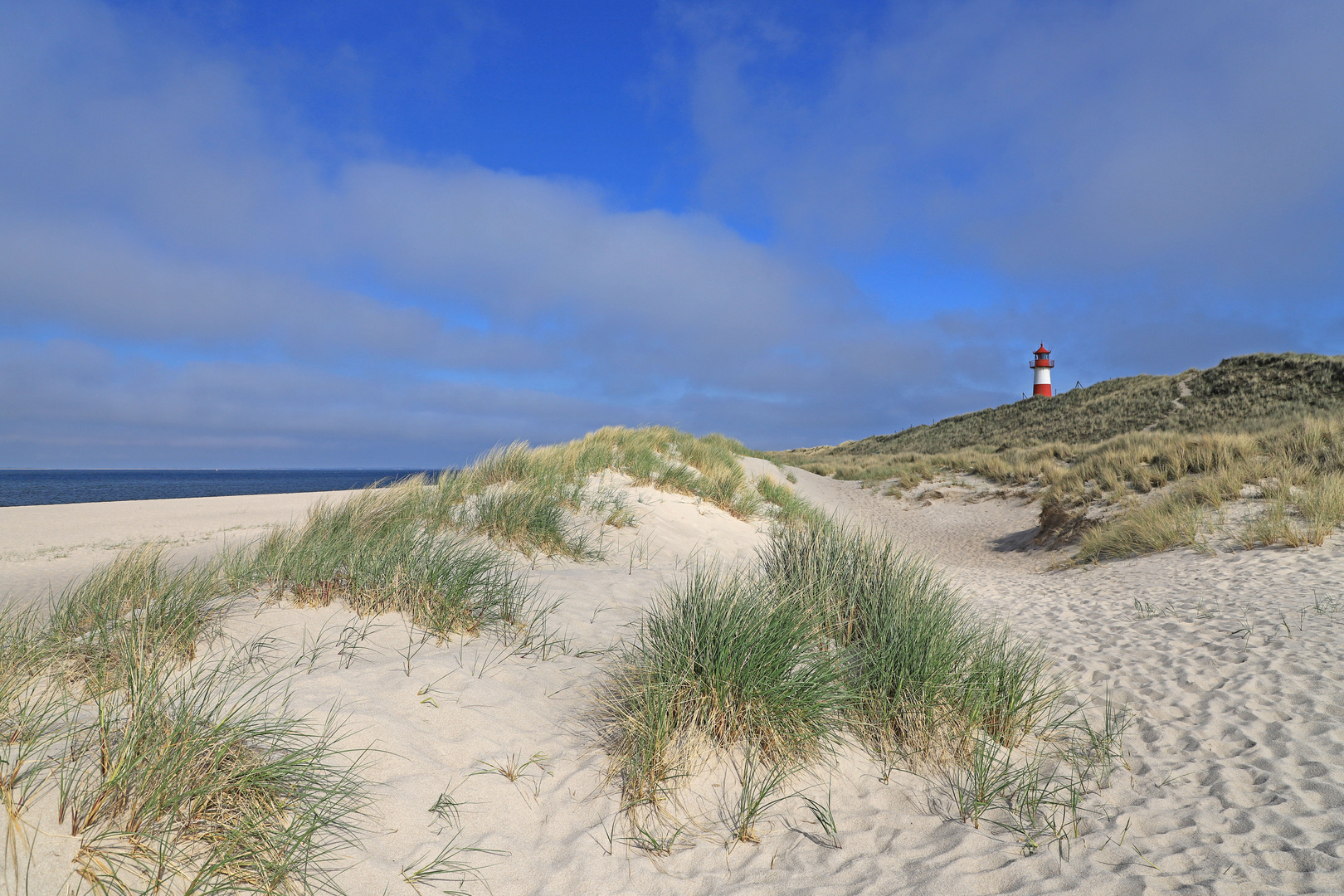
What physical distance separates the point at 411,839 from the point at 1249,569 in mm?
9933

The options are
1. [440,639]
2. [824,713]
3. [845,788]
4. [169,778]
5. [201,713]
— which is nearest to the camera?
[169,778]

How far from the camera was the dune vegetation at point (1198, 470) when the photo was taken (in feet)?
31.5

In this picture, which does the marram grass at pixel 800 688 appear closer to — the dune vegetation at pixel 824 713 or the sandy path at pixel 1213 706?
the dune vegetation at pixel 824 713

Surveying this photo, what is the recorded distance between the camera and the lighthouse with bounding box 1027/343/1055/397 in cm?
4978

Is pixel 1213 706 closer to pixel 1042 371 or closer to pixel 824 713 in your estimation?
pixel 824 713

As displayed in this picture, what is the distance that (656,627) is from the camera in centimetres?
371

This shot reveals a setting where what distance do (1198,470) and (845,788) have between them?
15278mm

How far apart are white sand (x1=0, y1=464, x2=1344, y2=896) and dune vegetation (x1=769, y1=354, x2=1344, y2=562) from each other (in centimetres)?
500

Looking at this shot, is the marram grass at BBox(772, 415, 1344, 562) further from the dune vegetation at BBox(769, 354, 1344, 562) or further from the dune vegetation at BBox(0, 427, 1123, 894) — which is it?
the dune vegetation at BBox(0, 427, 1123, 894)

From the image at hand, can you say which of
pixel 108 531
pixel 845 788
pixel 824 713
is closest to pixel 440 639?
pixel 824 713

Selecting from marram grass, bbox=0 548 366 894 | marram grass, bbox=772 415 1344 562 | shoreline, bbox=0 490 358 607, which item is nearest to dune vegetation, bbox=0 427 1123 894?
marram grass, bbox=0 548 366 894

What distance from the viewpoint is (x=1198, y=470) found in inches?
535

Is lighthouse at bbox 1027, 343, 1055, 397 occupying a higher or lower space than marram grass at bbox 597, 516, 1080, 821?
higher

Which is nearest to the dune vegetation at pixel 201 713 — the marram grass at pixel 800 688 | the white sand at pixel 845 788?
the white sand at pixel 845 788
